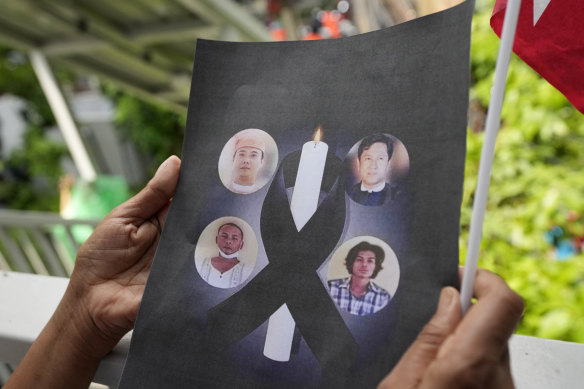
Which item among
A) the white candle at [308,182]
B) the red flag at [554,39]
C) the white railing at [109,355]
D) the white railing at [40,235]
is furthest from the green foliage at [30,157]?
the red flag at [554,39]

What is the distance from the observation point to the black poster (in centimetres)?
44

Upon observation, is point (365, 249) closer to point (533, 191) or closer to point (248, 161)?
point (248, 161)

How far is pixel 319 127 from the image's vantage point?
53 centimetres

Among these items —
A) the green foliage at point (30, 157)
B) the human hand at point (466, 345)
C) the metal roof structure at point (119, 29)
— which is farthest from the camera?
the green foliage at point (30, 157)

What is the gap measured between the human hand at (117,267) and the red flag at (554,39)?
1.58 feet

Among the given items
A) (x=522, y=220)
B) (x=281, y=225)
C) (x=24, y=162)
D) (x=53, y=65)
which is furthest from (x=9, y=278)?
(x=24, y=162)

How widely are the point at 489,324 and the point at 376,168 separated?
0.19 metres

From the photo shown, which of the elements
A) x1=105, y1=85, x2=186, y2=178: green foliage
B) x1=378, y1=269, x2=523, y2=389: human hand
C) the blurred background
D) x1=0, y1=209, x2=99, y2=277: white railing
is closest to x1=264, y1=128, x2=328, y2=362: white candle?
x1=378, y1=269, x2=523, y2=389: human hand

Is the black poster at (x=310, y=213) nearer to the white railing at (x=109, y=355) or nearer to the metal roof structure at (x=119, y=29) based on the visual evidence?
the white railing at (x=109, y=355)

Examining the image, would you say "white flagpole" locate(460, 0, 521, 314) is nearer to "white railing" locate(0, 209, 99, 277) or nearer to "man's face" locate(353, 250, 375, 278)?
"man's face" locate(353, 250, 375, 278)

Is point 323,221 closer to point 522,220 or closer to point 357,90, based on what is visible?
point 357,90

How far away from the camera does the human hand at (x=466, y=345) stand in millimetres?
355

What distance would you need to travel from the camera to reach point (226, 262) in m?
0.54

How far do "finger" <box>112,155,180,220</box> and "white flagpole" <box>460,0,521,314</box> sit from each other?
40 cm
